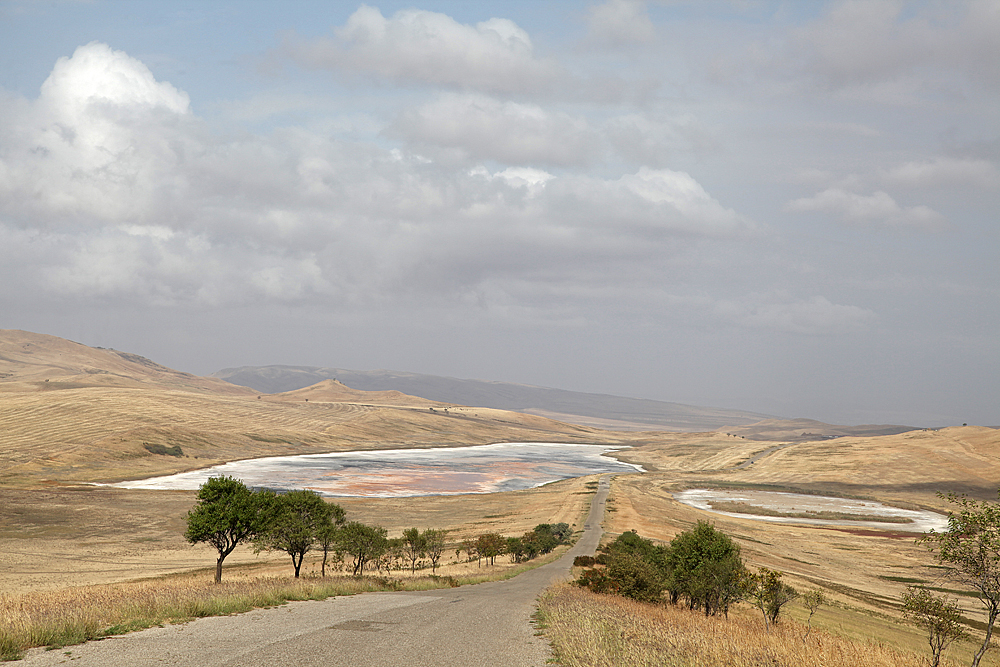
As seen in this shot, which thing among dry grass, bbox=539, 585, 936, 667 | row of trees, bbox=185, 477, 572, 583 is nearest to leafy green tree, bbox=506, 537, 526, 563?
row of trees, bbox=185, 477, 572, 583

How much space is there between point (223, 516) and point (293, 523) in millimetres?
6062

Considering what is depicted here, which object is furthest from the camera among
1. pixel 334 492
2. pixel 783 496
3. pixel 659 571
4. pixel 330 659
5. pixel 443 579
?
pixel 783 496

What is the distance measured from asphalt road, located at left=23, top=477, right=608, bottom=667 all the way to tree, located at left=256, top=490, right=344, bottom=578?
88.2 feet

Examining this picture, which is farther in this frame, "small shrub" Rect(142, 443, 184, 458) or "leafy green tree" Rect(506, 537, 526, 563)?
"small shrub" Rect(142, 443, 184, 458)

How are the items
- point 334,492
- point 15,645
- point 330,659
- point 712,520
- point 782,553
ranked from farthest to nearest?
1. point 334,492
2. point 712,520
3. point 782,553
4. point 330,659
5. point 15,645

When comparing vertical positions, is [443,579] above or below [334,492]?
above

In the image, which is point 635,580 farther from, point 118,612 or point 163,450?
point 163,450

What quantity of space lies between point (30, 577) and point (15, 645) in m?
59.8

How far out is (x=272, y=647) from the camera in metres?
15.3

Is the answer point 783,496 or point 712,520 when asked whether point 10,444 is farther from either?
point 783,496

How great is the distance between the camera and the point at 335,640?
16812 millimetres

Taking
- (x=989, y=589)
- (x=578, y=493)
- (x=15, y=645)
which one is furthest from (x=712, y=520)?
(x=15, y=645)

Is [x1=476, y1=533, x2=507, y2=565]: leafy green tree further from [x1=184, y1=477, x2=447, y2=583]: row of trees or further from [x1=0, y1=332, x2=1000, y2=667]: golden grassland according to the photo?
[x1=184, y1=477, x2=447, y2=583]: row of trees

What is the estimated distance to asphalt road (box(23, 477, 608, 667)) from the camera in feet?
46.0
